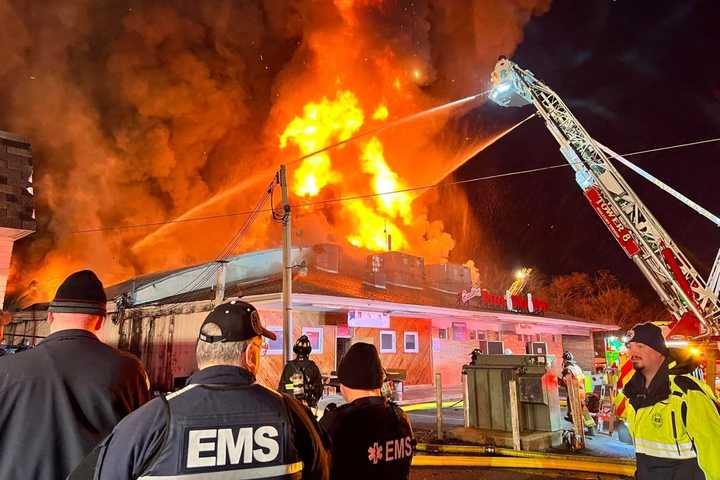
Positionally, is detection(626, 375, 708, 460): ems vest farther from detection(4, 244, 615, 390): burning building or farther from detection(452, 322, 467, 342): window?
detection(452, 322, 467, 342): window

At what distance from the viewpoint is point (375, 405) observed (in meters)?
2.87

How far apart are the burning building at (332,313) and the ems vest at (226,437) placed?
1158cm

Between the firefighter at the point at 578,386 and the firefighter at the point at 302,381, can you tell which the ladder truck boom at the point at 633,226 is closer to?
the firefighter at the point at 578,386

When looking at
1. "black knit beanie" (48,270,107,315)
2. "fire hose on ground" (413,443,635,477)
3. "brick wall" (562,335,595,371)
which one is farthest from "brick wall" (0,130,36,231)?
"brick wall" (562,335,595,371)

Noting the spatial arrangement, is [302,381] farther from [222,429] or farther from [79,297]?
[222,429]

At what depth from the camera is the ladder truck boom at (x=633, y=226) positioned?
11945 millimetres

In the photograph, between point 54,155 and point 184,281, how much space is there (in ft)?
60.3

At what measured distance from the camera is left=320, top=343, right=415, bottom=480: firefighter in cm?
272

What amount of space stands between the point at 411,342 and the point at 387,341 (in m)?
1.33

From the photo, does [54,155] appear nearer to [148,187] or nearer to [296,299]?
[148,187]

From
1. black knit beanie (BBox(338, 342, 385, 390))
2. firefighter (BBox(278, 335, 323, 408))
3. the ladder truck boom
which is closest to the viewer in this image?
black knit beanie (BBox(338, 342, 385, 390))

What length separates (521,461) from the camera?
7.52 m

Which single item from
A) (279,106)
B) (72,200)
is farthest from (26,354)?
(279,106)

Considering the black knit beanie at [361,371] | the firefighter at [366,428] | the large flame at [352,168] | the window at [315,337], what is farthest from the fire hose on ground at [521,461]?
the large flame at [352,168]
